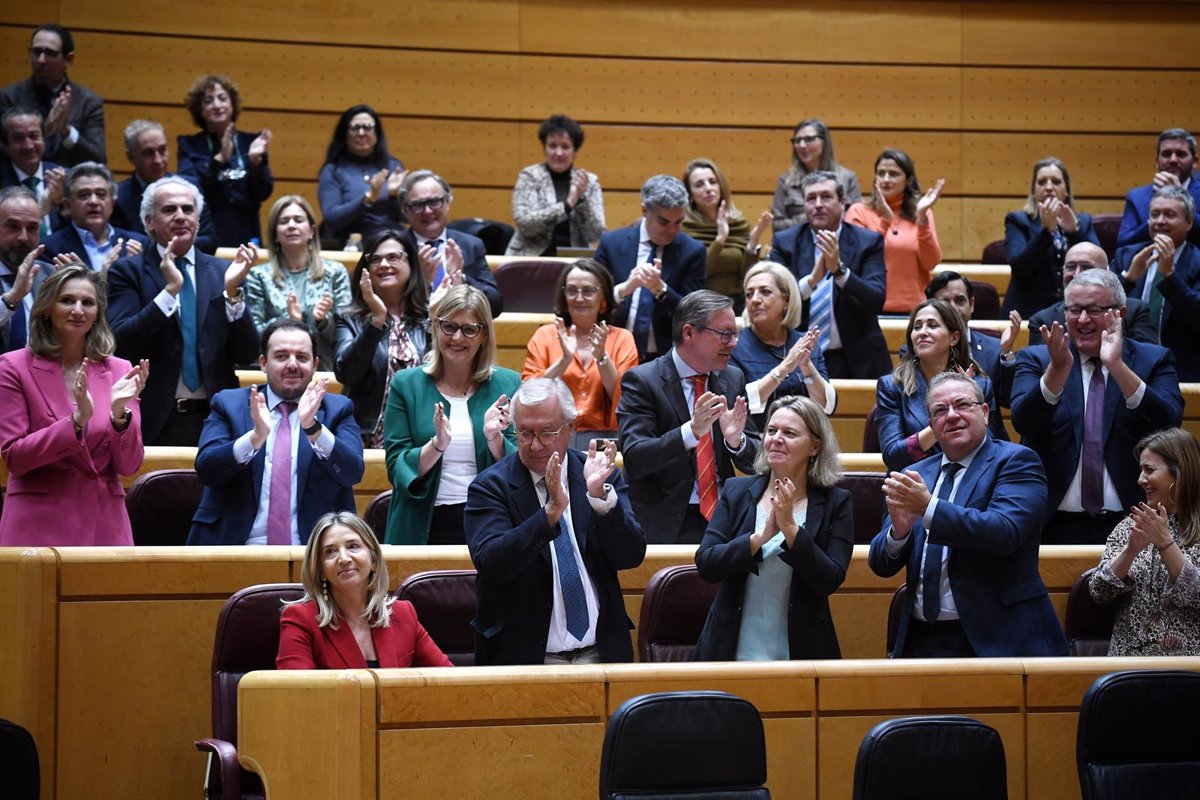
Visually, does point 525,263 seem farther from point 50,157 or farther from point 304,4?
point 304,4

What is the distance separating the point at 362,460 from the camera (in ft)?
13.3

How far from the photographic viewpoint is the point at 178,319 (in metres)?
4.68

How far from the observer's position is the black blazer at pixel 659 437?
13.5 ft

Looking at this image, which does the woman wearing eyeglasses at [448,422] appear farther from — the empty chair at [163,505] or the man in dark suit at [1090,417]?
the man in dark suit at [1090,417]

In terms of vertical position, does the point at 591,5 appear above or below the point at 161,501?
above

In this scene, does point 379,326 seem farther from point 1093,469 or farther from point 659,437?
point 1093,469

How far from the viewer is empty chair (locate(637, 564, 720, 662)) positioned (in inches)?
144

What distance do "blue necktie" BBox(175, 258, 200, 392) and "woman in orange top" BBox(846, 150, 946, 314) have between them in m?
2.72

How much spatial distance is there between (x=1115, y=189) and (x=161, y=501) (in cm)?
589

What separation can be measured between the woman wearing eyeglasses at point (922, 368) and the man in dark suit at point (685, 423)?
48 cm

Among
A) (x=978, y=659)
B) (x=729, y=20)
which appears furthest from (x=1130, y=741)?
(x=729, y=20)

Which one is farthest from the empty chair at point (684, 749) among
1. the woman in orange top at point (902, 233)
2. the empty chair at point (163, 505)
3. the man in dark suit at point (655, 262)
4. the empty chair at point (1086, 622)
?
the woman in orange top at point (902, 233)

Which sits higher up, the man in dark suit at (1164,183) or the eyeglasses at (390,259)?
the man in dark suit at (1164,183)

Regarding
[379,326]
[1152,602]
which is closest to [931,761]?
[1152,602]
